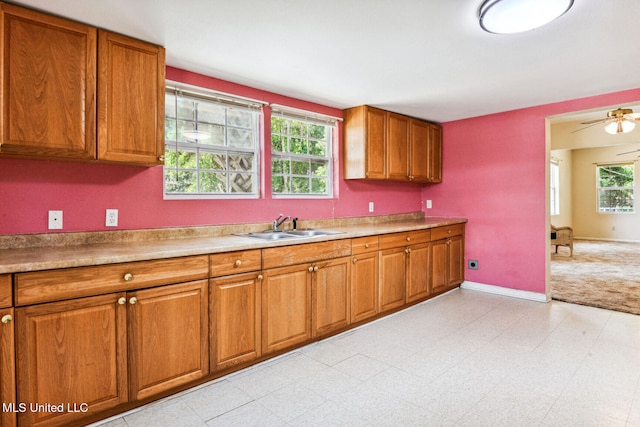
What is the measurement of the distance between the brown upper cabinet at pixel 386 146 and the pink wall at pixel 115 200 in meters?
0.59

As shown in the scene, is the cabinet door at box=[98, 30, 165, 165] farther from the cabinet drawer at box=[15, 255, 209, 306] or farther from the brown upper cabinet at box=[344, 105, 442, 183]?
the brown upper cabinet at box=[344, 105, 442, 183]

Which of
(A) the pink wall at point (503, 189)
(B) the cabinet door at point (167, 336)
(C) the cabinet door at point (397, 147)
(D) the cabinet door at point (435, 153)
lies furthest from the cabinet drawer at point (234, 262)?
(A) the pink wall at point (503, 189)

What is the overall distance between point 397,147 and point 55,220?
3.39 metres

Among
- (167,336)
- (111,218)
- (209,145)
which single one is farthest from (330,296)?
(111,218)

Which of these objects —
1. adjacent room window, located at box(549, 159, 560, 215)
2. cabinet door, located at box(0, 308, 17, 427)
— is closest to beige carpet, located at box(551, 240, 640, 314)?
adjacent room window, located at box(549, 159, 560, 215)

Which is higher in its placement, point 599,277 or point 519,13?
point 519,13

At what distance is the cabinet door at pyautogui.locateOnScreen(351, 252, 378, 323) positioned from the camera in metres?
3.20

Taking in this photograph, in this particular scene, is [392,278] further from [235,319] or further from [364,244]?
[235,319]

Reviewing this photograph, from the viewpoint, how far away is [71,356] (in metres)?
1.77

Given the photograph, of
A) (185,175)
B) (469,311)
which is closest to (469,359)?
(469,311)

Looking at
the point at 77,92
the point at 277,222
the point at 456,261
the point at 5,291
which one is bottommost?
the point at 456,261

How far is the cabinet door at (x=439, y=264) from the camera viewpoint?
13.6 ft

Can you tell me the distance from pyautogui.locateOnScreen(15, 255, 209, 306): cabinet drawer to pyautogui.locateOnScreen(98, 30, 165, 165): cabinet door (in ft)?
2.38

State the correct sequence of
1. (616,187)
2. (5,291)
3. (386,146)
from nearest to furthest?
(5,291) < (386,146) < (616,187)
